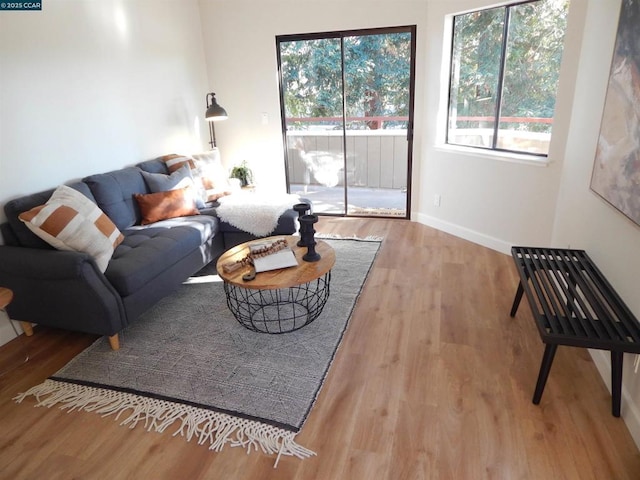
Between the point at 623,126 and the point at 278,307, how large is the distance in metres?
2.21

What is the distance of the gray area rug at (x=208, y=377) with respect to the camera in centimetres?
194

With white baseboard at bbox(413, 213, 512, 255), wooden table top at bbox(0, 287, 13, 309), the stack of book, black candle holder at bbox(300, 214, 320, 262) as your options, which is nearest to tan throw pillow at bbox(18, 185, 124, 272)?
wooden table top at bbox(0, 287, 13, 309)

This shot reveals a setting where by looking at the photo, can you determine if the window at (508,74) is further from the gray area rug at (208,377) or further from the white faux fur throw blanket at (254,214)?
the gray area rug at (208,377)

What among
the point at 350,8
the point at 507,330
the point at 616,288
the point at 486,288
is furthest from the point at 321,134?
the point at 616,288

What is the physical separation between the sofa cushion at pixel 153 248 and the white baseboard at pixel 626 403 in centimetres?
263

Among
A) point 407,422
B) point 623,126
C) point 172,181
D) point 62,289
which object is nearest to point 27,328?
point 62,289

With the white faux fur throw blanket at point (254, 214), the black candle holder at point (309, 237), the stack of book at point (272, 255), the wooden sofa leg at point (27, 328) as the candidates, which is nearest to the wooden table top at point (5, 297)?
the wooden sofa leg at point (27, 328)

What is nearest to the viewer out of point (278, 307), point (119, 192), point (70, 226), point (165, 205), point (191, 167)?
point (70, 226)

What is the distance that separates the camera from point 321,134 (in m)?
4.81

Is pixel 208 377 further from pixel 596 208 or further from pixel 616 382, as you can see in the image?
pixel 596 208

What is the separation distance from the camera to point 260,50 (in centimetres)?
463

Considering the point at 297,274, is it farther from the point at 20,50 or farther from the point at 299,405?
the point at 20,50

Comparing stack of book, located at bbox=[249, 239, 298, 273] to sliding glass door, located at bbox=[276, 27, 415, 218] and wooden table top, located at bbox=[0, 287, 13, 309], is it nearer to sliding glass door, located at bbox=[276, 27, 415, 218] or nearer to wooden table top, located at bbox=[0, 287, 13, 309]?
wooden table top, located at bbox=[0, 287, 13, 309]

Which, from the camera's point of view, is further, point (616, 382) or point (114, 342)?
point (114, 342)
